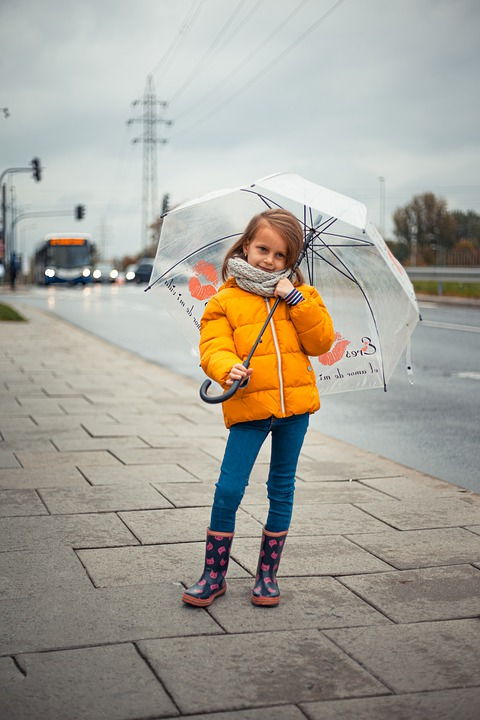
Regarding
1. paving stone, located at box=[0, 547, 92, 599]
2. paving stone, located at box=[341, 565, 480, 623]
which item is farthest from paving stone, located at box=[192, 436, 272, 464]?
paving stone, located at box=[341, 565, 480, 623]

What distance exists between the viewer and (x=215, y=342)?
3.61m

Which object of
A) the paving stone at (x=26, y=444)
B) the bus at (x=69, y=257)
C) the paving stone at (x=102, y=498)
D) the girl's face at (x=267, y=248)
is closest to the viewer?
the girl's face at (x=267, y=248)

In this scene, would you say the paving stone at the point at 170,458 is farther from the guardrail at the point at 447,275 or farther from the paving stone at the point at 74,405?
the guardrail at the point at 447,275

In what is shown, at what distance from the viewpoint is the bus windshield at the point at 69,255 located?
172 feet

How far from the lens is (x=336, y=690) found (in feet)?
9.46

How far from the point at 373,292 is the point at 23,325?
16.8 m

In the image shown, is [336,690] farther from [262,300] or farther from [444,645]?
[262,300]

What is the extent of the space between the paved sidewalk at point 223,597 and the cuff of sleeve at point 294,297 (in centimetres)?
113

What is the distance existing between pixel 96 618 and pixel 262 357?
1103mm

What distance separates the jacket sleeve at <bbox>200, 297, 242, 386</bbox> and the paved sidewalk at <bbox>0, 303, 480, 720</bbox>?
908 millimetres

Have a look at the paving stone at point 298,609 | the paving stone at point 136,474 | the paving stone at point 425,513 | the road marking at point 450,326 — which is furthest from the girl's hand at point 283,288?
the road marking at point 450,326

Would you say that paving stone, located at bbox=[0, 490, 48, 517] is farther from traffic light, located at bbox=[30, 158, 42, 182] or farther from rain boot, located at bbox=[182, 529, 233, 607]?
traffic light, located at bbox=[30, 158, 42, 182]

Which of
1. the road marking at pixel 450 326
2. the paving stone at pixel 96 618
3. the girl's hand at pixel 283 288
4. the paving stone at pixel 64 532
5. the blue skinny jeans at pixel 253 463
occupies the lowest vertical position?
the road marking at pixel 450 326

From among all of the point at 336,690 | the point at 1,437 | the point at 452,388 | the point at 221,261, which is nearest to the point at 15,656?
the point at 336,690
